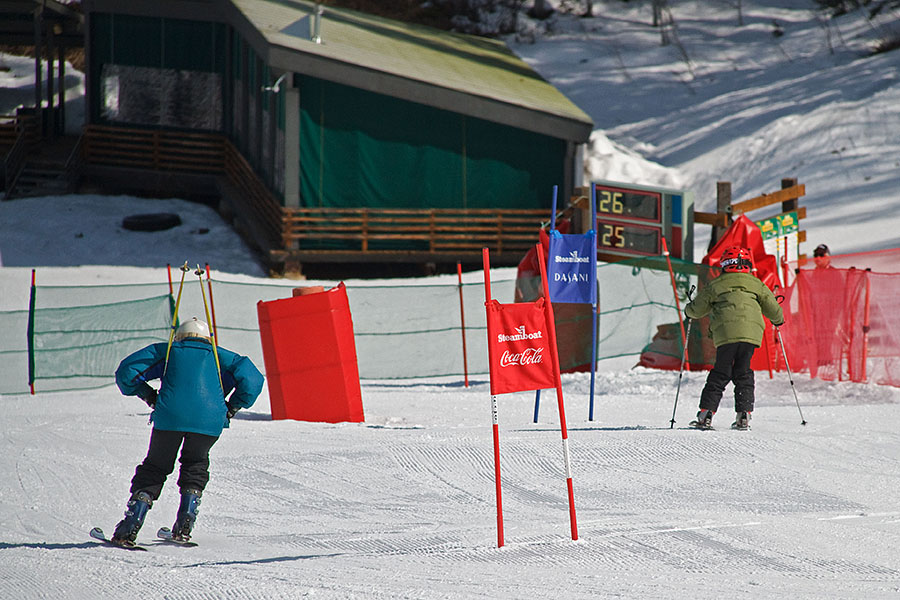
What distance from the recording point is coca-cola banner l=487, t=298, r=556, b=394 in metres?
7.10

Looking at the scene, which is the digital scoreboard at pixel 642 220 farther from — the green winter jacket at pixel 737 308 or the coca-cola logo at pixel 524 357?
the coca-cola logo at pixel 524 357

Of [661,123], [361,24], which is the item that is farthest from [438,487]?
[661,123]

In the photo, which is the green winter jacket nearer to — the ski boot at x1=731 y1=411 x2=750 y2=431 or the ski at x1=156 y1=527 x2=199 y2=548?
the ski boot at x1=731 y1=411 x2=750 y2=431

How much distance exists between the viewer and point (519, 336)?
23.6ft

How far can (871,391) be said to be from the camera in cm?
1248

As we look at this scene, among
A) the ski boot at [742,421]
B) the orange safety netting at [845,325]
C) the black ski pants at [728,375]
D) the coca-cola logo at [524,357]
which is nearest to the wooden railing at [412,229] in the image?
the orange safety netting at [845,325]

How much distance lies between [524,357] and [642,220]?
855 centimetres

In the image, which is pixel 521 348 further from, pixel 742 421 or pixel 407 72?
pixel 407 72

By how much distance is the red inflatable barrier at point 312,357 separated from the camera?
37.9 ft

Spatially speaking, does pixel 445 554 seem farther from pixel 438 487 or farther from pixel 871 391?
pixel 871 391

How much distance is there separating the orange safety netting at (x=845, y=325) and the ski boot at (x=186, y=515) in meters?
7.91

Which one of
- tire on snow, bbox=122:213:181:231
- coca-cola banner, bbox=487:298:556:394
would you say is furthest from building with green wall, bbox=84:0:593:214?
coca-cola banner, bbox=487:298:556:394

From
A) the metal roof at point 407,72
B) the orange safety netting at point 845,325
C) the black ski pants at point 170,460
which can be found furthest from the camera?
the metal roof at point 407,72

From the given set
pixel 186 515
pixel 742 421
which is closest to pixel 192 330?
pixel 186 515
